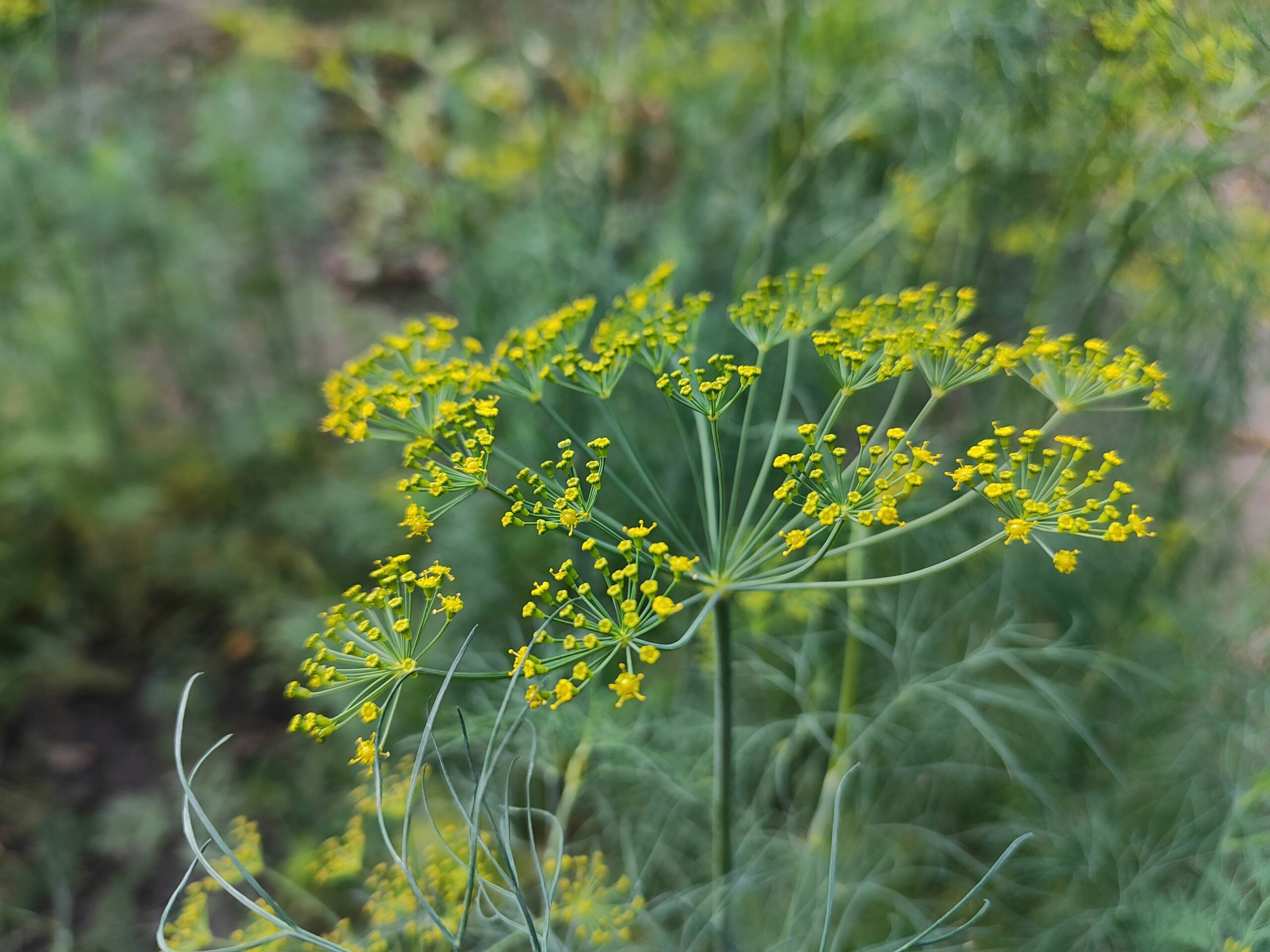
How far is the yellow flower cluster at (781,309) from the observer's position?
947mm

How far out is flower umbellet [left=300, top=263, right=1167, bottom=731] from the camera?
2.37 feet

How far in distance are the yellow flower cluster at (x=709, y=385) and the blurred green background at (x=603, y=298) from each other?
811 mm

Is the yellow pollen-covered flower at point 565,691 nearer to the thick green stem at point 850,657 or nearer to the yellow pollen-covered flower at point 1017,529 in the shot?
the yellow pollen-covered flower at point 1017,529

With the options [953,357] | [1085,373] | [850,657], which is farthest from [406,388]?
[850,657]

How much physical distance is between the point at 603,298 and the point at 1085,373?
1.23 meters

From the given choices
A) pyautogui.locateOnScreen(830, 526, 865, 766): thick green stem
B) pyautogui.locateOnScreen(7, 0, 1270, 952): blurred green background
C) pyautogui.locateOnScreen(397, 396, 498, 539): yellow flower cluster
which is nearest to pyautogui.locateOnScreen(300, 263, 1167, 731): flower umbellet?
pyautogui.locateOnScreen(397, 396, 498, 539): yellow flower cluster

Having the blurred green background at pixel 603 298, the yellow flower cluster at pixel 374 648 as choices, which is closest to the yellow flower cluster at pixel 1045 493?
the yellow flower cluster at pixel 374 648

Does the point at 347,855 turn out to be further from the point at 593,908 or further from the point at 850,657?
the point at 850,657

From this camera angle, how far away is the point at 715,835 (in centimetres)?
98

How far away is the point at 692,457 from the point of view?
911mm

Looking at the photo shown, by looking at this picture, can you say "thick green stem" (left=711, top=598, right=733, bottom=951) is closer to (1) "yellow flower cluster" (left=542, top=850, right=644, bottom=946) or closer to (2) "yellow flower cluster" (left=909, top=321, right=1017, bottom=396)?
(1) "yellow flower cluster" (left=542, top=850, right=644, bottom=946)

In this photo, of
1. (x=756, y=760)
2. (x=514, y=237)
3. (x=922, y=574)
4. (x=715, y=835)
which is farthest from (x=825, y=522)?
(x=514, y=237)

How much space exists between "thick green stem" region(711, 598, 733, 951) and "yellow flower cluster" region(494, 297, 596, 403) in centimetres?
32

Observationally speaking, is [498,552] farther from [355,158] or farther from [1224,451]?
[355,158]
